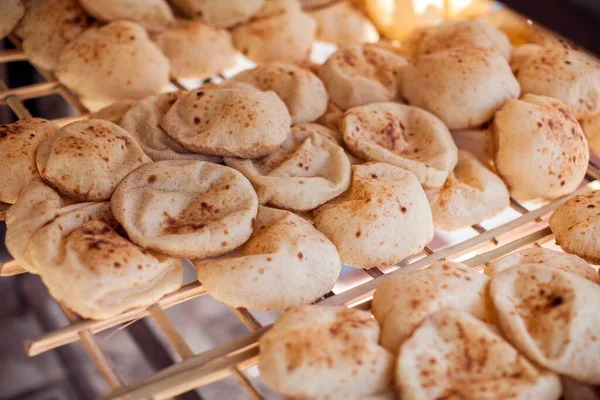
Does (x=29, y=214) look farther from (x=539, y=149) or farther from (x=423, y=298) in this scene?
(x=539, y=149)

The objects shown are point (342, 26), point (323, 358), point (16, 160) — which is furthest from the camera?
point (342, 26)

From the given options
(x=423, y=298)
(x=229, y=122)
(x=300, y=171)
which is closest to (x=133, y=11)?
(x=229, y=122)

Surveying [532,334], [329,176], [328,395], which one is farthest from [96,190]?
[532,334]

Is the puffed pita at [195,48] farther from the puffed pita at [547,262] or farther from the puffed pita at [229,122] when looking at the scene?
the puffed pita at [547,262]

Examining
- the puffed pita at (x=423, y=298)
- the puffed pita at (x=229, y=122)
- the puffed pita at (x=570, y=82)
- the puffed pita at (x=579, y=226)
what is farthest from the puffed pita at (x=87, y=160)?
the puffed pita at (x=570, y=82)

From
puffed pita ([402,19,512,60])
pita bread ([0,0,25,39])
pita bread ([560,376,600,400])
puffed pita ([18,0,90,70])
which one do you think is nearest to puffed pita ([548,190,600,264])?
pita bread ([560,376,600,400])

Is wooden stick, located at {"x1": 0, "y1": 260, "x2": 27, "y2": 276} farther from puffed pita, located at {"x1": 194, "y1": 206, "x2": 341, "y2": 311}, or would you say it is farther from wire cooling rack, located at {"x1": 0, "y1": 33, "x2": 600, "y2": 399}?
puffed pita, located at {"x1": 194, "y1": 206, "x2": 341, "y2": 311}
